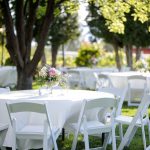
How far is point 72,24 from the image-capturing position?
26.3 metres

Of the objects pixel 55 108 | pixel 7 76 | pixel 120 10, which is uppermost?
pixel 120 10

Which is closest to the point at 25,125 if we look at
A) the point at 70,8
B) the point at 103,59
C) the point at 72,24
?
the point at 70,8

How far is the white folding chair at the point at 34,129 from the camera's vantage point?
5.51m

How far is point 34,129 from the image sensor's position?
596 cm

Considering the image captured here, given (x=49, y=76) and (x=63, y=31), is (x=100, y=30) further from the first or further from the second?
(x=49, y=76)

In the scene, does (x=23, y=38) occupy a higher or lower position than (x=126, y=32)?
lower

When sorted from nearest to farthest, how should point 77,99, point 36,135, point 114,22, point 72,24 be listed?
→ point 36,135
point 77,99
point 114,22
point 72,24

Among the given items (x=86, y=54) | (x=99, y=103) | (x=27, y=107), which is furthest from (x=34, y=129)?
(x=86, y=54)

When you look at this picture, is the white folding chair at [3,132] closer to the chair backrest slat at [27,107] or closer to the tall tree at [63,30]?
the chair backrest slat at [27,107]

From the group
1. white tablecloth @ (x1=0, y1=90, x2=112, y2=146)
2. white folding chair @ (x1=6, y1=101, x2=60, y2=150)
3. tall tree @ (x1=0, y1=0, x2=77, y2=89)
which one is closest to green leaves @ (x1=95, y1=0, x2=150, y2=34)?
tall tree @ (x1=0, y1=0, x2=77, y2=89)

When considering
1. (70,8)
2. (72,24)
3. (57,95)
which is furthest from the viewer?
(72,24)

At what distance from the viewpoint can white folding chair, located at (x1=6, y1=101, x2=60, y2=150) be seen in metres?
5.51

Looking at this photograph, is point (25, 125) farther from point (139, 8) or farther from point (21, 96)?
point (139, 8)

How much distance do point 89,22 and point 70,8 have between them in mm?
9472
